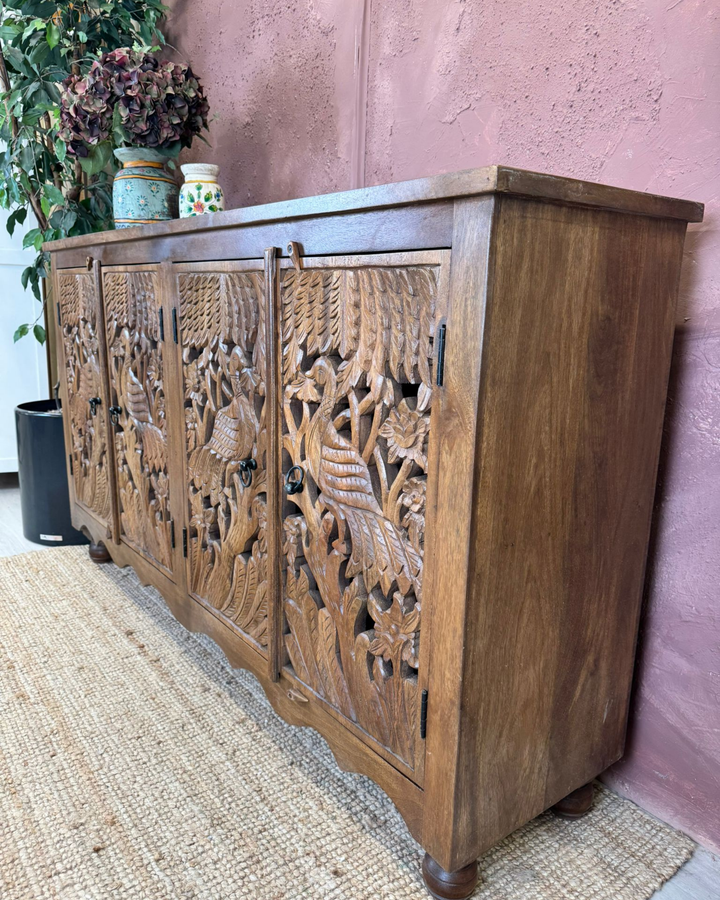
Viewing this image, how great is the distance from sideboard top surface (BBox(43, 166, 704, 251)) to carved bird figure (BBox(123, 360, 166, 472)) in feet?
2.25

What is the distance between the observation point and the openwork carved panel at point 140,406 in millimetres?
1739

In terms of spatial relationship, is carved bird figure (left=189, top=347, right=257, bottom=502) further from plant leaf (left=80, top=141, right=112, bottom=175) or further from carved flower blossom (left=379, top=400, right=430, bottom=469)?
plant leaf (left=80, top=141, right=112, bottom=175)

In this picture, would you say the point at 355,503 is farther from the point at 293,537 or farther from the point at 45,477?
the point at 45,477

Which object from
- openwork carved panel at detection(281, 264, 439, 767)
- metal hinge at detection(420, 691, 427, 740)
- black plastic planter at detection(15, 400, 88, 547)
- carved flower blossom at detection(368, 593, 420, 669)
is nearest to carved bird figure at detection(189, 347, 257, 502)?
openwork carved panel at detection(281, 264, 439, 767)

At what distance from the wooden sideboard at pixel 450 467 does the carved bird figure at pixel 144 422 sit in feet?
1.21

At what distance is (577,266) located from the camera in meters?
0.94

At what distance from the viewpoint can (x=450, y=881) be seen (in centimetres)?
107

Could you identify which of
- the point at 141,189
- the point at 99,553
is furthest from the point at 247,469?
the point at 99,553

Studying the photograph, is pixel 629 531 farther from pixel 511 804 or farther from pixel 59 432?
pixel 59 432

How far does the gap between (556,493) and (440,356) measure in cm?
27

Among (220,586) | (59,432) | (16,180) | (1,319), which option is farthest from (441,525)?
(1,319)

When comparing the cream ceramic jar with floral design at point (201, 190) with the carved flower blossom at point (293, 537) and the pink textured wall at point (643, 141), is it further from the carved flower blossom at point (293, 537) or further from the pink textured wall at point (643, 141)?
the carved flower blossom at point (293, 537)

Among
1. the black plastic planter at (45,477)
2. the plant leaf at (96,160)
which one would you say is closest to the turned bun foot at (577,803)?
the black plastic planter at (45,477)

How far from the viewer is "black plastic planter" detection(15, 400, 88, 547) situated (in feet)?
8.16
